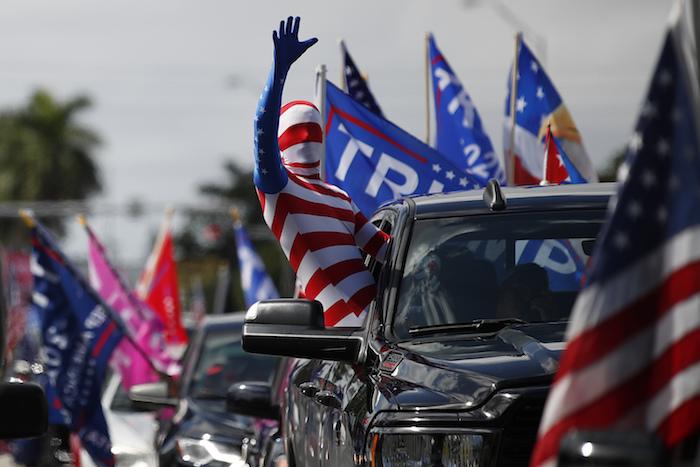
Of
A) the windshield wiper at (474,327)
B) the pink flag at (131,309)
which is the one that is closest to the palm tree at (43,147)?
the pink flag at (131,309)

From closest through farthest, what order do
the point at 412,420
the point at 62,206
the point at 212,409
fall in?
the point at 412,420 → the point at 212,409 → the point at 62,206

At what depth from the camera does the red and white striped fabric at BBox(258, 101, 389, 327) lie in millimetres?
5039

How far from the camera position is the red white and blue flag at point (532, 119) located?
1126cm

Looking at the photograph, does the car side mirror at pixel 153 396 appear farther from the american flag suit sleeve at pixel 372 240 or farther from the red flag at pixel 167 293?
the red flag at pixel 167 293

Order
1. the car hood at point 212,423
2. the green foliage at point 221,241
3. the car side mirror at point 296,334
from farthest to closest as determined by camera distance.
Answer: the green foliage at point 221,241 < the car hood at point 212,423 < the car side mirror at point 296,334

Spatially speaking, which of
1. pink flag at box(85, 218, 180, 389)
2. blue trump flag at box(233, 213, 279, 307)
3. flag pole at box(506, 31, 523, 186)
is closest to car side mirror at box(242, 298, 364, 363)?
flag pole at box(506, 31, 523, 186)

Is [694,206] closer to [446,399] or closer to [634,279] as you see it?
[634,279]

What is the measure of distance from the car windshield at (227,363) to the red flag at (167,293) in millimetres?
6938

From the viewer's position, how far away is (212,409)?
31.1 feet

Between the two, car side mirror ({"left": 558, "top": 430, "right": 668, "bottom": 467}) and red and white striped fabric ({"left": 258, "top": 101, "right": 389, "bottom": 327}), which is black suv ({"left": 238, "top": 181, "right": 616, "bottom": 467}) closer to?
red and white striped fabric ({"left": 258, "top": 101, "right": 389, "bottom": 327})

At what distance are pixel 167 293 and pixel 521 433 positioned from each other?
1459 centimetres

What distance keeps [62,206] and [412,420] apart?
1861 inches

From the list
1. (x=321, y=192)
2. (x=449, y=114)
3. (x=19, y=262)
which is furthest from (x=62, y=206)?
(x=321, y=192)

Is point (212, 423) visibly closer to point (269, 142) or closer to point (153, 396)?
point (153, 396)
